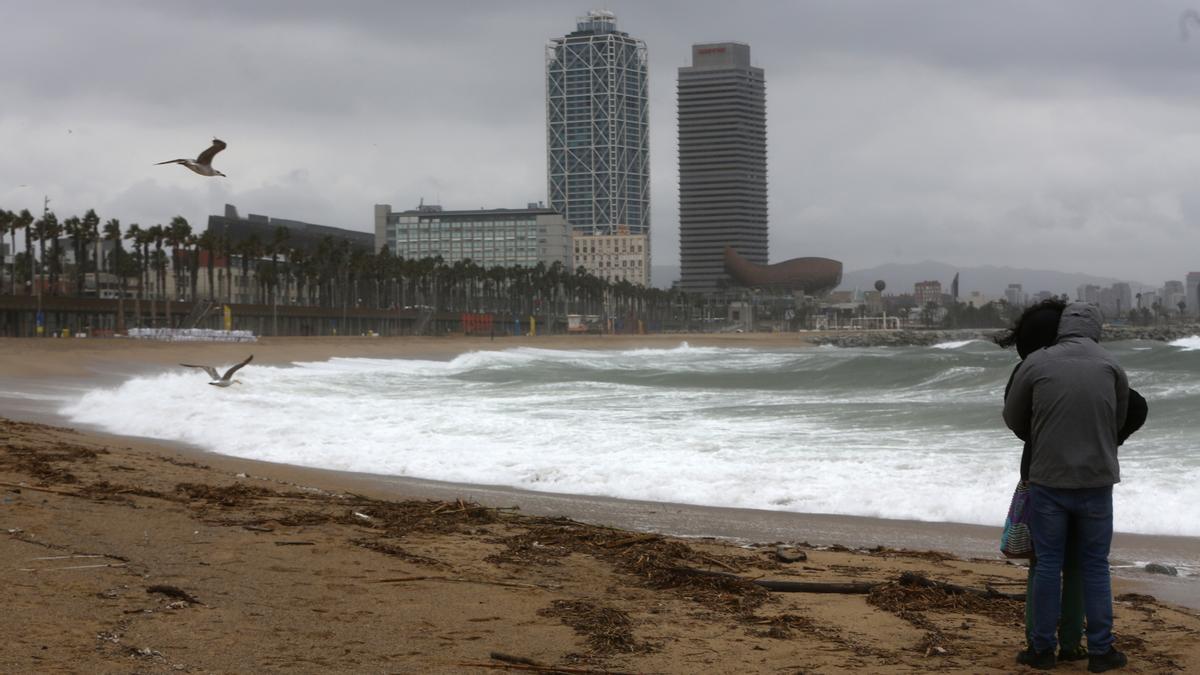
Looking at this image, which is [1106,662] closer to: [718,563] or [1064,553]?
[1064,553]

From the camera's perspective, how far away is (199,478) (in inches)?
417

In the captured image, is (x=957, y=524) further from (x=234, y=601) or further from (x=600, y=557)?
(x=234, y=601)

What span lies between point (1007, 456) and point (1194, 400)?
10.5 metres

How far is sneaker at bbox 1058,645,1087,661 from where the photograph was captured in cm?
497

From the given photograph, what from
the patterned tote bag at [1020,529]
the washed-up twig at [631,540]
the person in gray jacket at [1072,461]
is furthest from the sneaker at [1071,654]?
the washed-up twig at [631,540]

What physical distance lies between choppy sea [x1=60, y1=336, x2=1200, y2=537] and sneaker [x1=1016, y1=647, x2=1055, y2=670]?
5.29 m

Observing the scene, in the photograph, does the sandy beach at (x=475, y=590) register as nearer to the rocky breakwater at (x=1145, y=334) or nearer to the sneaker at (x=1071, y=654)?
the sneaker at (x=1071, y=654)

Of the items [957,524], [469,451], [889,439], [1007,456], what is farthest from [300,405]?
[957,524]

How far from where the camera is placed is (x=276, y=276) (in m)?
99.6

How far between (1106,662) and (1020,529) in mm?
625

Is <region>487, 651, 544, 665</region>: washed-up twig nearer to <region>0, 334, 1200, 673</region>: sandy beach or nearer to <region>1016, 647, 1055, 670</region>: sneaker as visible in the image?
<region>0, 334, 1200, 673</region>: sandy beach

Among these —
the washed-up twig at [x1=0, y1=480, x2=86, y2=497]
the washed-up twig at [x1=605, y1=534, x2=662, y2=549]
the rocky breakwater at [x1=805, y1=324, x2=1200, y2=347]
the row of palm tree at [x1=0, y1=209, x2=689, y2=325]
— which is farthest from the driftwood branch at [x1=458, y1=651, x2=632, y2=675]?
the rocky breakwater at [x1=805, y1=324, x2=1200, y2=347]

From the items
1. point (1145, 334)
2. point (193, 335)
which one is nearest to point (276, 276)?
point (193, 335)

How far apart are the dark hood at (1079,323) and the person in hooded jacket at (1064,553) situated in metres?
0.07
